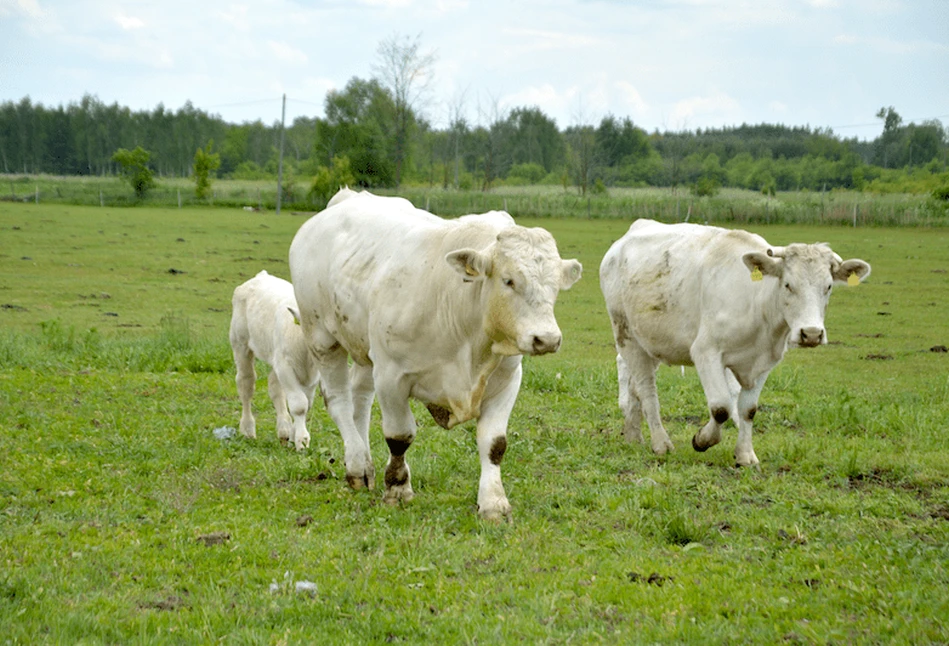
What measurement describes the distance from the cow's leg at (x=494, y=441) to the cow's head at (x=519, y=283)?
0.50m

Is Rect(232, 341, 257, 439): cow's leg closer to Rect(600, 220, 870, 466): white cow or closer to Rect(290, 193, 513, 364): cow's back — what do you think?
A: Rect(290, 193, 513, 364): cow's back

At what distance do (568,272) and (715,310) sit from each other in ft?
10.5

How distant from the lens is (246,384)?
35.6 ft

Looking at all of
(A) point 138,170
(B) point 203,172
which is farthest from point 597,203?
(A) point 138,170

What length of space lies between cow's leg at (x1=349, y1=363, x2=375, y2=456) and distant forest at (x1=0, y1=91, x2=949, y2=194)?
199 ft

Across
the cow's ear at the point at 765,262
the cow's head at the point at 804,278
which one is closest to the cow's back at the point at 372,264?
the cow's ear at the point at 765,262

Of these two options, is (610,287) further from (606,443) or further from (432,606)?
(432,606)

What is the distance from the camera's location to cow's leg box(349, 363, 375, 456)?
8.23m

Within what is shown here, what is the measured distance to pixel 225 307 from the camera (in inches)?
897

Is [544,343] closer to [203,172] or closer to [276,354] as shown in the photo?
[276,354]

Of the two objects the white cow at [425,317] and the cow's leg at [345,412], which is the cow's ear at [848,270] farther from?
the cow's leg at [345,412]

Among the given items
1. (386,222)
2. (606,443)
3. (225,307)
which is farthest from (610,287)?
(225,307)

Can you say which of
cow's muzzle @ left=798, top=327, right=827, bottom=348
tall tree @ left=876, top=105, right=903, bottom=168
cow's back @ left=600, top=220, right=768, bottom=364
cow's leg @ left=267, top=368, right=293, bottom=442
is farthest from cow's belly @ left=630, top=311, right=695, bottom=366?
tall tree @ left=876, top=105, right=903, bottom=168

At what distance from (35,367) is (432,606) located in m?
9.80
